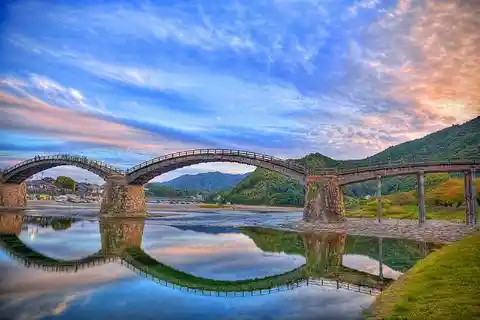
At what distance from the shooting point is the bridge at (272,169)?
174 ft

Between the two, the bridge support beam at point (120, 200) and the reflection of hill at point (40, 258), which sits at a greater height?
the bridge support beam at point (120, 200)

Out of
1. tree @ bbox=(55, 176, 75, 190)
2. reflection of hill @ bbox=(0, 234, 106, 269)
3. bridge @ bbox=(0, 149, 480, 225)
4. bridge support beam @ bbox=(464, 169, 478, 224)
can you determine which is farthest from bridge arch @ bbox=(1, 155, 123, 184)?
tree @ bbox=(55, 176, 75, 190)

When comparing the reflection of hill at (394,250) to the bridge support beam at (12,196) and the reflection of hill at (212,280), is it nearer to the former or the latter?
the reflection of hill at (212,280)

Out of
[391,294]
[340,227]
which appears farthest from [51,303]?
[340,227]

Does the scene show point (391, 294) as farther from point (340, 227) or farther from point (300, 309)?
point (340, 227)

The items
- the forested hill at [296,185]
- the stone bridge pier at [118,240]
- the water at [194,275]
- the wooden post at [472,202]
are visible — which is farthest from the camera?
the forested hill at [296,185]

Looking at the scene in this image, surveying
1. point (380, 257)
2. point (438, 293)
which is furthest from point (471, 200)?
point (438, 293)

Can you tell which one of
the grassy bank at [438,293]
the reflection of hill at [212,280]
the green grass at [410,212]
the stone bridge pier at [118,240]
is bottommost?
the reflection of hill at [212,280]

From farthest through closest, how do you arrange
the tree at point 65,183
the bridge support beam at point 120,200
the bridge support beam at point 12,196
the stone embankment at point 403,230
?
the tree at point 65,183 → the bridge support beam at point 12,196 → the bridge support beam at point 120,200 → the stone embankment at point 403,230

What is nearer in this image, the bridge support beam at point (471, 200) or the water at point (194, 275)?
the water at point (194, 275)

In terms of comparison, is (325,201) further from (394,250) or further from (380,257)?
(380,257)

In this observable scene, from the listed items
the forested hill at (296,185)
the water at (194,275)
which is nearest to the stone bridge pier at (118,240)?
the water at (194,275)

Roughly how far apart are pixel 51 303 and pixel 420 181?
47.1 m

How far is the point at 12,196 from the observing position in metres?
92.3
